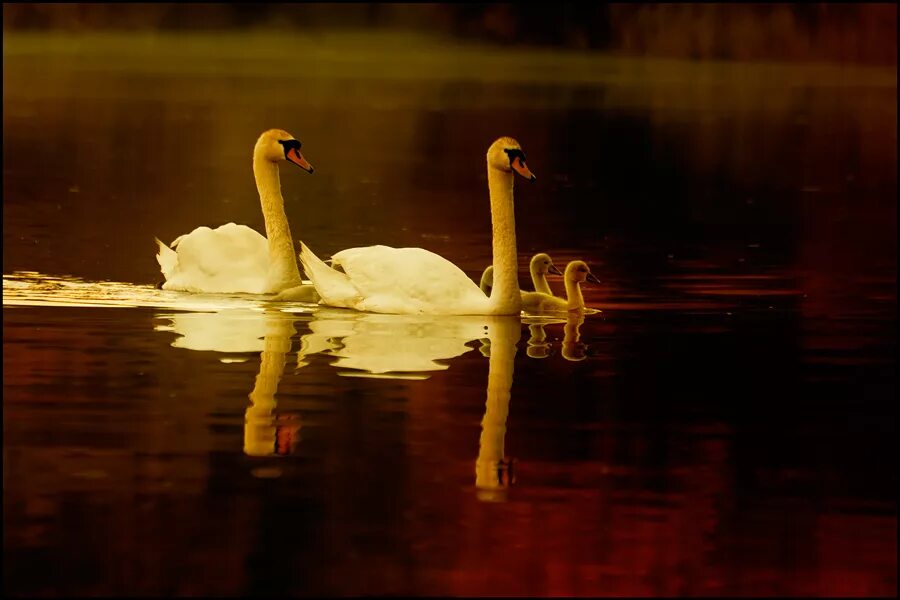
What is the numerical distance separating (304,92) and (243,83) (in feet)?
12.7

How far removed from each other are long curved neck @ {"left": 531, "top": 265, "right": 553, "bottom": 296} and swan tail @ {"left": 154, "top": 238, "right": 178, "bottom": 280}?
247cm

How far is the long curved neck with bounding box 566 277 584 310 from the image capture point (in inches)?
663

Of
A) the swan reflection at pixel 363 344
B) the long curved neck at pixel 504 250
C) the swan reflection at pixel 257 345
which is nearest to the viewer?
the swan reflection at pixel 257 345

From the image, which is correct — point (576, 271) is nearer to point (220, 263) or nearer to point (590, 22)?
point (220, 263)

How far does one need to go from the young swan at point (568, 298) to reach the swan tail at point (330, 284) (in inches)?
49.0

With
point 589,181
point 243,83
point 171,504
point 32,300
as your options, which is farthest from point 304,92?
point 171,504

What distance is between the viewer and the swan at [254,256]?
672 inches

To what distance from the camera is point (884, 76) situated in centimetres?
7675

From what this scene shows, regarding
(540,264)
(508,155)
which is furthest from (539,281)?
(508,155)

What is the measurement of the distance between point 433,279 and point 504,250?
1.76 feet

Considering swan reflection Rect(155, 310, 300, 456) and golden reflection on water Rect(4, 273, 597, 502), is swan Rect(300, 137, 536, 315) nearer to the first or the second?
golden reflection on water Rect(4, 273, 597, 502)

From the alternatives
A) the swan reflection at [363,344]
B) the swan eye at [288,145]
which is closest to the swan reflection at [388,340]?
the swan reflection at [363,344]

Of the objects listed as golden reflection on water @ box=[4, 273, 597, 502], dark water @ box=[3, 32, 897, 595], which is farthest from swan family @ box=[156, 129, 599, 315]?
dark water @ box=[3, 32, 897, 595]

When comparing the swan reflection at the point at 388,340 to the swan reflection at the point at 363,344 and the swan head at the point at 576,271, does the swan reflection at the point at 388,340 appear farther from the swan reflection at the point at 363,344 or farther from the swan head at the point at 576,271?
the swan head at the point at 576,271
